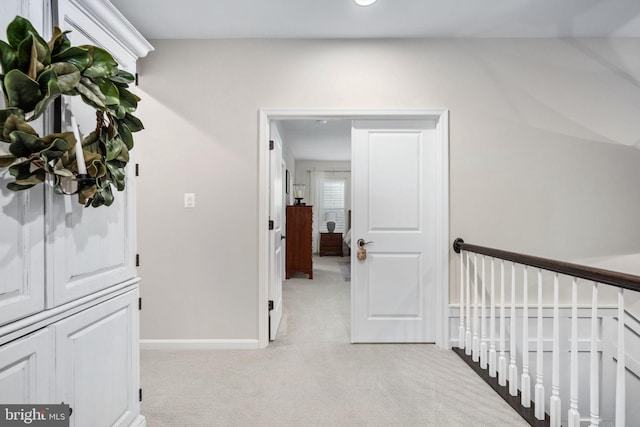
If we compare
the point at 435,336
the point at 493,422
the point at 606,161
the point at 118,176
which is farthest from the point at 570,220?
the point at 118,176

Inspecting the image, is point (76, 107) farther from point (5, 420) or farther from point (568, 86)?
point (568, 86)

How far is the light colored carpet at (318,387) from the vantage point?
181cm

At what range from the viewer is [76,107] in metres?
1.23

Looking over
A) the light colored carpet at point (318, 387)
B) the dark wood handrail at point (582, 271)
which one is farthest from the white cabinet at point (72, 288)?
the dark wood handrail at point (582, 271)

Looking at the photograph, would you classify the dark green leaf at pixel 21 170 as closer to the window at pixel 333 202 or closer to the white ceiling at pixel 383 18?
the white ceiling at pixel 383 18

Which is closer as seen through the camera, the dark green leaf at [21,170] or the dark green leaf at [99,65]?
the dark green leaf at [21,170]

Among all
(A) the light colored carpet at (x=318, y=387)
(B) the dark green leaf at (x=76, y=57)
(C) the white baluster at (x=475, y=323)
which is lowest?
(A) the light colored carpet at (x=318, y=387)

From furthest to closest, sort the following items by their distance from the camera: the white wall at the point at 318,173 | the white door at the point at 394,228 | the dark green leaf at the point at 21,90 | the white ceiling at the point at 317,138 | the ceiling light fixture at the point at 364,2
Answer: the white wall at the point at 318,173 → the white ceiling at the point at 317,138 → the white door at the point at 394,228 → the ceiling light fixture at the point at 364,2 → the dark green leaf at the point at 21,90

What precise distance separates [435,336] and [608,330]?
4.50 ft

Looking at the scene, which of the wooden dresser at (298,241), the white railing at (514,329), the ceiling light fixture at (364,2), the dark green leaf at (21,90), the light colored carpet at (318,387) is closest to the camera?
the dark green leaf at (21,90)

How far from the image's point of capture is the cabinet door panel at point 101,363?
1.17m

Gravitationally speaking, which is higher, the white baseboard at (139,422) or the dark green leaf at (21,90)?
the dark green leaf at (21,90)
